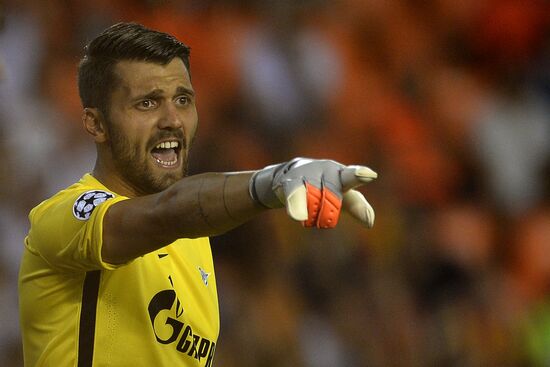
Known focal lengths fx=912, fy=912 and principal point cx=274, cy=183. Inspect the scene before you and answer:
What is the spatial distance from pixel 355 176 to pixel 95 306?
1156mm

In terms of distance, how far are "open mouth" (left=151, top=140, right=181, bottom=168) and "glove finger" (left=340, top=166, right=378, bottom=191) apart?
123cm

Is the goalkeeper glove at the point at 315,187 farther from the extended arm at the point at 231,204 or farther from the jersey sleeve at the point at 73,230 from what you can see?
the jersey sleeve at the point at 73,230

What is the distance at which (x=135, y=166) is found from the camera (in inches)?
123

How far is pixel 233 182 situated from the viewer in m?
2.31

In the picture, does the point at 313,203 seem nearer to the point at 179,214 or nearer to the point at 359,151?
the point at 179,214

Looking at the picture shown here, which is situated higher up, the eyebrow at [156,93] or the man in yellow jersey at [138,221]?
the eyebrow at [156,93]

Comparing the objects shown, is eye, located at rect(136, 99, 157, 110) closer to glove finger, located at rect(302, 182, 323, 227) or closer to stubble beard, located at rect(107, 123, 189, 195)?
stubble beard, located at rect(107, 123, 189, 195)

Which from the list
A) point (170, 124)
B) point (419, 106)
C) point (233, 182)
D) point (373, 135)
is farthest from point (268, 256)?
point (233, 182)

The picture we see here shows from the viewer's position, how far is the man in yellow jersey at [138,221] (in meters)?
2.30

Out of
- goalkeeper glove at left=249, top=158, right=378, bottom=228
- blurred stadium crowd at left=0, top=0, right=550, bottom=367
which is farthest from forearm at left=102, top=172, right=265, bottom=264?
blurred stadium crowd at left=0, top=0, right=550, bottom=367

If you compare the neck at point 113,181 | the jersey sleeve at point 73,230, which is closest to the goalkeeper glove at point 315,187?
the jersey sleeve at point 73,230

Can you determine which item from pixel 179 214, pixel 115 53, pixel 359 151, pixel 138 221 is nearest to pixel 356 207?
pixel 179 214

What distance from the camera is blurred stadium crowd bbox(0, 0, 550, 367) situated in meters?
5.29

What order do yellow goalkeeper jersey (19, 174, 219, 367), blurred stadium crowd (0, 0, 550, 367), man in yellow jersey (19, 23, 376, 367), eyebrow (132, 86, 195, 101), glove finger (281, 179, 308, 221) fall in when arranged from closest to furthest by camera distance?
glove finger (281, 179, 308, 221)
man in yellow jersey (19, 23, 376, 367)
yellow goalkeeper jersey (19, 174, 219, 367)
eyebrow (132, 86, 195, 101)
blurred stadium crowd (0, 0, 550, 367)
